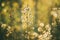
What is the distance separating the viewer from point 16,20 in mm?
2623

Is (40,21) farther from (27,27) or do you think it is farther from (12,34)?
(12,34)

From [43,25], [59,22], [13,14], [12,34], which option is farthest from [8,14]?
[59,22]

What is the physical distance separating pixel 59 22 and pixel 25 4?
0.42 metres

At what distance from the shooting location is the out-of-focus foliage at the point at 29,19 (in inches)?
99.0

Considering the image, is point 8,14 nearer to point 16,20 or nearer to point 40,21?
point 16,20

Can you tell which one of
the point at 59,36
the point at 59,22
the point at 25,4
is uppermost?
the point at 25,4

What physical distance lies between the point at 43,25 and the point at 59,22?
177 millimetres

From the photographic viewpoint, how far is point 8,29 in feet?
8.71

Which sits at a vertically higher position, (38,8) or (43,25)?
(38,8)

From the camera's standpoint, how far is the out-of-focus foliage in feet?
8.25

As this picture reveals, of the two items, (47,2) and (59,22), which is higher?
(47,2)

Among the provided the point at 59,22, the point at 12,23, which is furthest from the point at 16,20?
the point at 59,22

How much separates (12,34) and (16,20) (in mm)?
171

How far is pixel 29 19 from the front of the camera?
2580 millimetres
